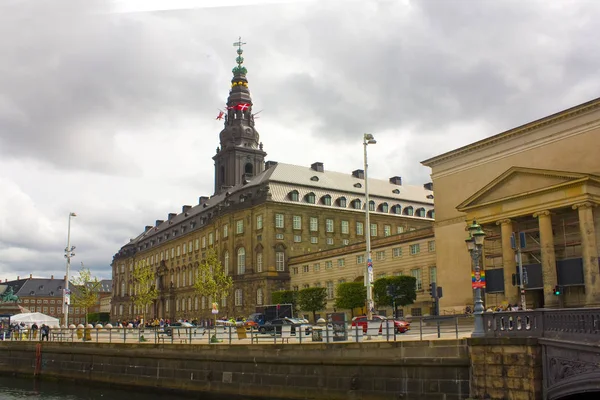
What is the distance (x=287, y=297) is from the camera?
3167 inches

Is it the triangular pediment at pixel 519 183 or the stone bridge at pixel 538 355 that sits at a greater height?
the triangular pediment at pixel 519 183

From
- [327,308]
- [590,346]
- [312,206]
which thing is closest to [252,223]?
[312,206]

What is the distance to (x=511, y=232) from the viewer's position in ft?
151

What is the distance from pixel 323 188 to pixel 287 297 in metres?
20.7

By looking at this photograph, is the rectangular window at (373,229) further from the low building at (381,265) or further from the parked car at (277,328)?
the parked car at (277,328)

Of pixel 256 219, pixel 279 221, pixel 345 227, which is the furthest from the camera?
pixel 345 227

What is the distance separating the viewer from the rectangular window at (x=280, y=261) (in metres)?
87.1

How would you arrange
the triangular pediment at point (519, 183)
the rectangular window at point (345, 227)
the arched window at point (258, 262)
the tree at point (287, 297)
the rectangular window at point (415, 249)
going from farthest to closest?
the rectangular window at point (345, 227) → the arched window at point (258, 262) → the tree at point (287, 297) → the rectangular window at point (415, 249) → the triangular pediment at point (519, 183)

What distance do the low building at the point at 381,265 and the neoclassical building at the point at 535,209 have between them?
12090 millimetres

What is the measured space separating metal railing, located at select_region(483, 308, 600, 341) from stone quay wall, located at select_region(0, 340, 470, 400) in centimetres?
180

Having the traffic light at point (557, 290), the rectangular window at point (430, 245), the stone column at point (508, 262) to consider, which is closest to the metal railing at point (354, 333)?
the traffic light at point (557, 290)

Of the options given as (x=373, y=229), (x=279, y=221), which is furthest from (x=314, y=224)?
(x=373, y=229)

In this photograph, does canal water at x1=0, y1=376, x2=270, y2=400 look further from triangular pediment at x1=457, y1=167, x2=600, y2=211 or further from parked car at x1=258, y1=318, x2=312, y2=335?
triangular pediment at x1=457, y1=167, x2=600, y2=211

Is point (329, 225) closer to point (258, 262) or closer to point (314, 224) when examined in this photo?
point (314, 224)
